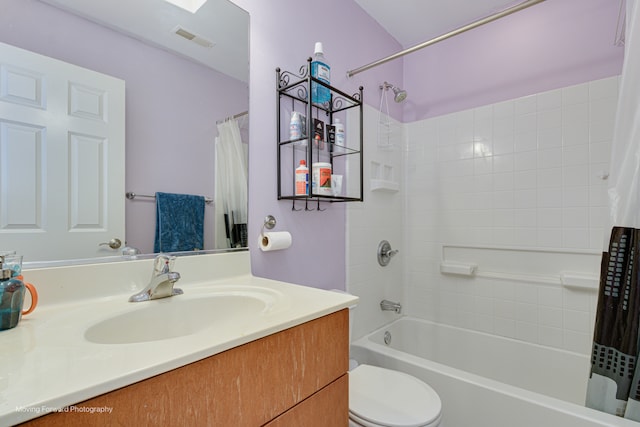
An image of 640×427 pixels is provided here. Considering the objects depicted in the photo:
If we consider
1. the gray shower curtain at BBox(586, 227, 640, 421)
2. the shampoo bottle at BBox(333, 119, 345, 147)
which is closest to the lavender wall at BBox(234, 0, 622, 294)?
the shampoo bottle at BBox(333, 119, 345, 147)

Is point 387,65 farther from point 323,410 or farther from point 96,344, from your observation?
point 96,344

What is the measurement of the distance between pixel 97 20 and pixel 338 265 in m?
1.35

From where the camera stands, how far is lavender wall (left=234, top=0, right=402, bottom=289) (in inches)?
48.7

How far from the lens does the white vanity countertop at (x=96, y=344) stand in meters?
0.38

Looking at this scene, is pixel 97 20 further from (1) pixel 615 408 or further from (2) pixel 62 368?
(1) pixel 615 408

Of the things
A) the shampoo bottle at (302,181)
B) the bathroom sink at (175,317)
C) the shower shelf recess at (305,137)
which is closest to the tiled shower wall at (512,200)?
the shower shelf recess at (305,137)

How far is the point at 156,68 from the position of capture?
38.0 inches

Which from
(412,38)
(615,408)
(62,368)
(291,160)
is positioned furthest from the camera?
(412,38)

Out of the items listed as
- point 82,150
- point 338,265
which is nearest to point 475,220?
point 338,265

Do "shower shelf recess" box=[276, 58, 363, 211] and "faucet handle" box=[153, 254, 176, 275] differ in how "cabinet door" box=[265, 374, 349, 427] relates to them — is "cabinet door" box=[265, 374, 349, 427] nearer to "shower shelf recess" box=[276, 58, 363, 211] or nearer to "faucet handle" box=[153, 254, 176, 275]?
"faucet handle" box=[153, 254, 176, 275]

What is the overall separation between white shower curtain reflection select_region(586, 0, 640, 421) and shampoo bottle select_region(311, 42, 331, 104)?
1.07 m

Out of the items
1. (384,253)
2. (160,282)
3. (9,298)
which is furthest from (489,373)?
(9,298)

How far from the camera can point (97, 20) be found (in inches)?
33.5

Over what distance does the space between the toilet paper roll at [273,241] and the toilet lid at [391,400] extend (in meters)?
0.60
